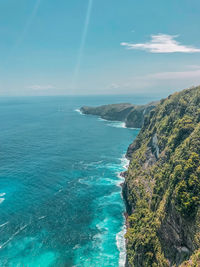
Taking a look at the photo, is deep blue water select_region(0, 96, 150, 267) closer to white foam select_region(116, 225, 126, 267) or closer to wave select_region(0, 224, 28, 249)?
wave select_region(0, 224, 28, 249)

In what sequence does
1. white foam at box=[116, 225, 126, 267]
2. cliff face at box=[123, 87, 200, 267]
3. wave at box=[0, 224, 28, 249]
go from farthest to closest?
wave at box=[0, 224, 28, 249]
white foam at box=[116, 225, 126, 267]
cliff face at box=[123, 87, 200, 267]

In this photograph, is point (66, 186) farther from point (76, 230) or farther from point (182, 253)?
point (182, 253)

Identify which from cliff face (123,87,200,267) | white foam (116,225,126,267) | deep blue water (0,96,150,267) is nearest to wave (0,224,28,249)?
deep blue water (0,96,150,267)

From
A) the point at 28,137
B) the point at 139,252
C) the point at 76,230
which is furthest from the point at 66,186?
the point at 28,137

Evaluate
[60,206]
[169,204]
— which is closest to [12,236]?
[60,206]

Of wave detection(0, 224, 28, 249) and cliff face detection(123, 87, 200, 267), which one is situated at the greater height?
cliff face detection(123, 87, 200, 267)
